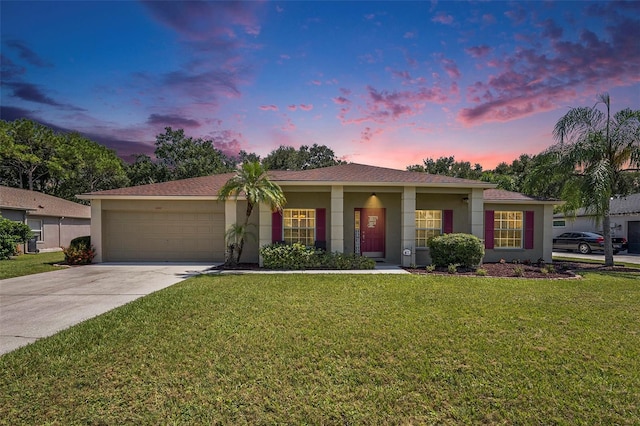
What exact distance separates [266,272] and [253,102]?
8452mm

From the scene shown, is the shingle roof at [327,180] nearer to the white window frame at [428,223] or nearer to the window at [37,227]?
the white window frame at [428,223]

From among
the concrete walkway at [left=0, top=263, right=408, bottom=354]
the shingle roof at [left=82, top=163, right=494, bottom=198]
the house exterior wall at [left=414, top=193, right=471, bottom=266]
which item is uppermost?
the shingle roof at [left=82, top=163, right=494, bottom=198]

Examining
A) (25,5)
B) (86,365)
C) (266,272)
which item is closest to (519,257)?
(266,272)

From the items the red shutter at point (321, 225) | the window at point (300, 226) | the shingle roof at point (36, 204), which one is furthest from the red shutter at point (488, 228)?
the shingle roof at point (36, 204)

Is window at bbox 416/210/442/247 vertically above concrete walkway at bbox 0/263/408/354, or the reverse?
window at bbox 416/210/442/247

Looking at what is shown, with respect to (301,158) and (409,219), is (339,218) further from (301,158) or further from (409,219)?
(301,158)

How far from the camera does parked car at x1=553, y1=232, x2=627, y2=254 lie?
18.7 meters

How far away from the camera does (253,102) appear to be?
14266 millimetres

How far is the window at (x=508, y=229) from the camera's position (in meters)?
13.3

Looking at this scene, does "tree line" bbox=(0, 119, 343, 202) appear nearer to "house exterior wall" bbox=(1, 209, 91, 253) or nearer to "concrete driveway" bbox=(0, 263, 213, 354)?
"house exterior wall" bbox=(1, 209, 91, 253)

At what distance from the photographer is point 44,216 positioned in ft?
63.8

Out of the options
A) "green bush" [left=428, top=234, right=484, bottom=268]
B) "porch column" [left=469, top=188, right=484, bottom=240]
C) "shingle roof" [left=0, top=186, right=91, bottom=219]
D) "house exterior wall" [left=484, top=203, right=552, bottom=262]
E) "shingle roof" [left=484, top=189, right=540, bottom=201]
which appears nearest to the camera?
"green bush" [left=428, top=234, right=484, bottom=268]

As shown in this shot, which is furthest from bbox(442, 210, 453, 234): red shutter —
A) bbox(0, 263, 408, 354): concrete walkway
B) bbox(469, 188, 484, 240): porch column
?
bbox(0, 263, 408, 354): concrete walkway

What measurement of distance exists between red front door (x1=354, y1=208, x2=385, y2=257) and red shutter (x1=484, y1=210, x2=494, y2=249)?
455 cm
